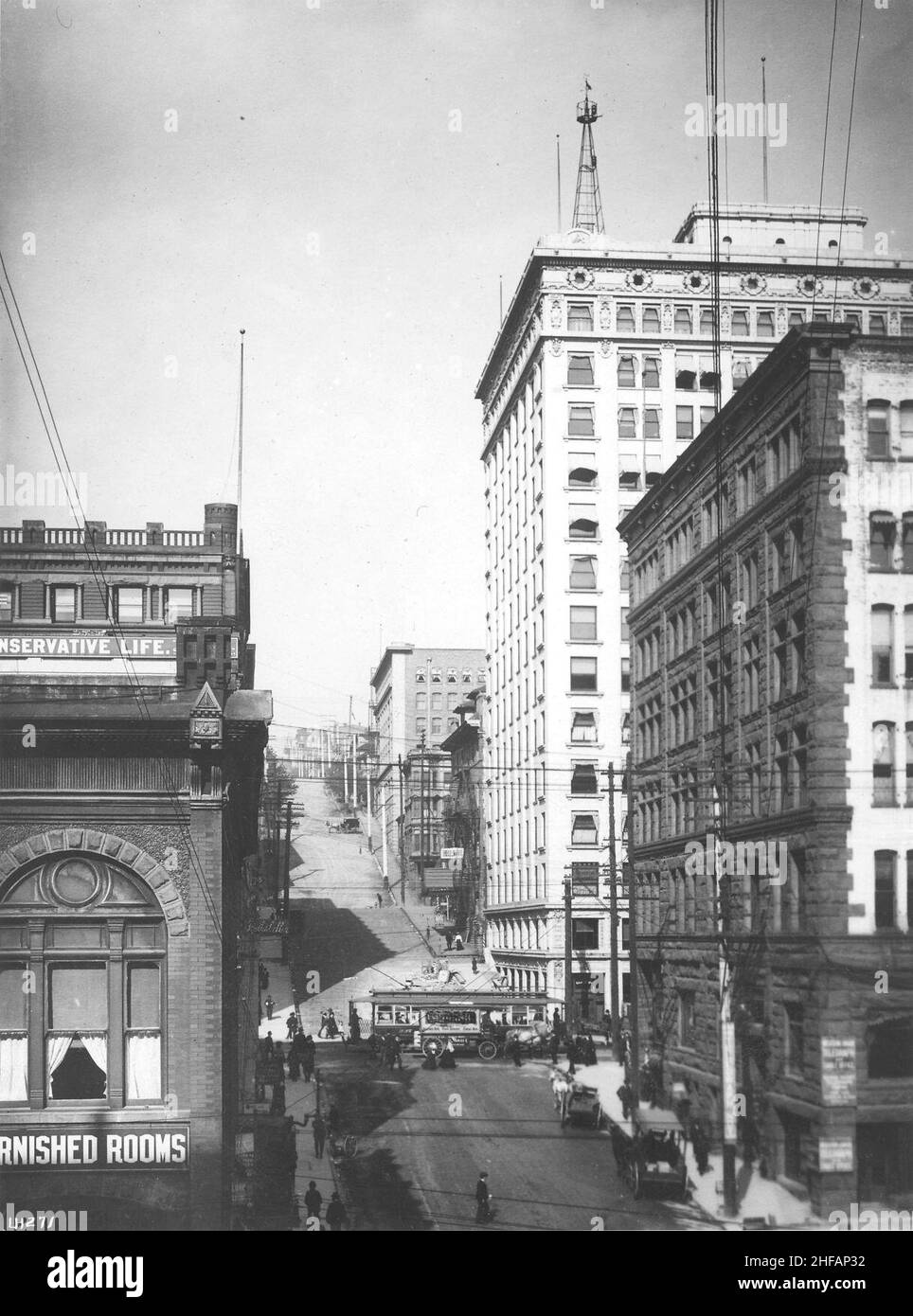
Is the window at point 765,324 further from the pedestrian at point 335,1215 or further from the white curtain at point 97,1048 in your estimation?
the white curtain at point 97,1048

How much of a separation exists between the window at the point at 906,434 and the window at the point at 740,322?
19572 millimetres

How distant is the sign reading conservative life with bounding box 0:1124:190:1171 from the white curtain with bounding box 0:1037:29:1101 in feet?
1.96

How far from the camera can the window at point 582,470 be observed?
205 feet

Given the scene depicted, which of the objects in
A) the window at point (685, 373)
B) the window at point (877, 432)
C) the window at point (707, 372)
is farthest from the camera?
the window at point (707, 372)

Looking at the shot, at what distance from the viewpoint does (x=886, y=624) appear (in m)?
30.7

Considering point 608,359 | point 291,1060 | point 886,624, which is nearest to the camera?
point 886,624

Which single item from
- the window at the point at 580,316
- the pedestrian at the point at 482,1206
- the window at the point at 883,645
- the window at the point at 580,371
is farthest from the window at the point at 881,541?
the window at the point at 580,316

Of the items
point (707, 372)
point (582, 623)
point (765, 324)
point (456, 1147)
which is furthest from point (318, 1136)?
point (582, 623)

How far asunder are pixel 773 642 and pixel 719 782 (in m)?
5.03

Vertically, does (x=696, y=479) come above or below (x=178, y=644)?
above

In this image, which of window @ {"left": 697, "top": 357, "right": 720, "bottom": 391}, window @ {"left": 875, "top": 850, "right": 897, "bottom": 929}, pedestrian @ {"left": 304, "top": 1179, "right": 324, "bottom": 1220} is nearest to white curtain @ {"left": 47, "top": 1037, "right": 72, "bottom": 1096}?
pedestrian @ {"left": 304, "top": 1179, "right": 324, "bottom": 1220}
